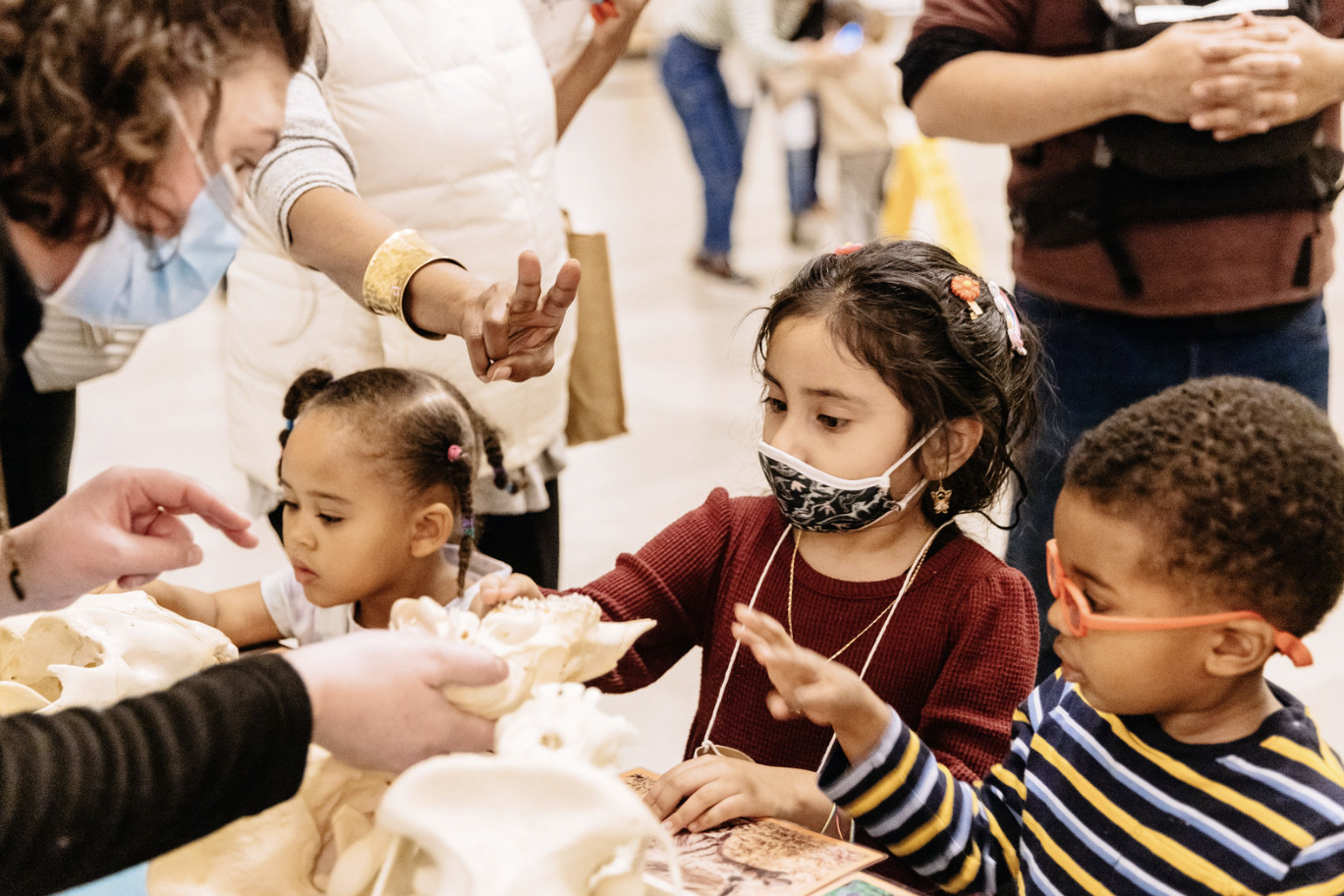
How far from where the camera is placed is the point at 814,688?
50.1 inches

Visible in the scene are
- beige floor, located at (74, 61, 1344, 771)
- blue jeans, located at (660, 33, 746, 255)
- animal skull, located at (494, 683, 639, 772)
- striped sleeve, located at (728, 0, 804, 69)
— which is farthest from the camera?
blue jeans, located at (660, 33, 746, 255)

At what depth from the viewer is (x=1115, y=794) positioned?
1.29 metres

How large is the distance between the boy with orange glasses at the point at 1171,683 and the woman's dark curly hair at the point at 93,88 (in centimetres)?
67

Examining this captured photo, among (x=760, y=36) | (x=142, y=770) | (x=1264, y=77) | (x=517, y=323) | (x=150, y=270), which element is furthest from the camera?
(x=760, y=36)

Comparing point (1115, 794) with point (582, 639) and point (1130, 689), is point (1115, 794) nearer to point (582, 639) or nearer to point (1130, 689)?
point (1130, 689)

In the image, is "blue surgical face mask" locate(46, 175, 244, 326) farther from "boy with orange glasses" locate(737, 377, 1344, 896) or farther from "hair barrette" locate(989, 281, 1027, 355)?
"hair barrette" locate(989, 281, 1027, 355)

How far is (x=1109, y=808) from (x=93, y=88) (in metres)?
1.10

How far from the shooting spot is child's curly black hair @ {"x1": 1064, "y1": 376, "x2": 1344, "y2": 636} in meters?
1.19

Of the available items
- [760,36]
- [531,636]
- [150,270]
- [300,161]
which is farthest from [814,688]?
[760,36]

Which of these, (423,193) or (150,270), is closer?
(150,270)

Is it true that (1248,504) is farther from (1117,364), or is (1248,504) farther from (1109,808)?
(1117,364)

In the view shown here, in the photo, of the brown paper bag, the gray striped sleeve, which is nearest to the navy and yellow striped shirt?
the gray striped sleeve

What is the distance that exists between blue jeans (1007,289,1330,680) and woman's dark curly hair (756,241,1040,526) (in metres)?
0.26

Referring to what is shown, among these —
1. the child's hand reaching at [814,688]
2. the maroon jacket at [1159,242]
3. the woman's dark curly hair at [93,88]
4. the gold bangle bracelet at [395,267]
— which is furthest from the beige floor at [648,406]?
the woman's dark curly hair at [93,88]
